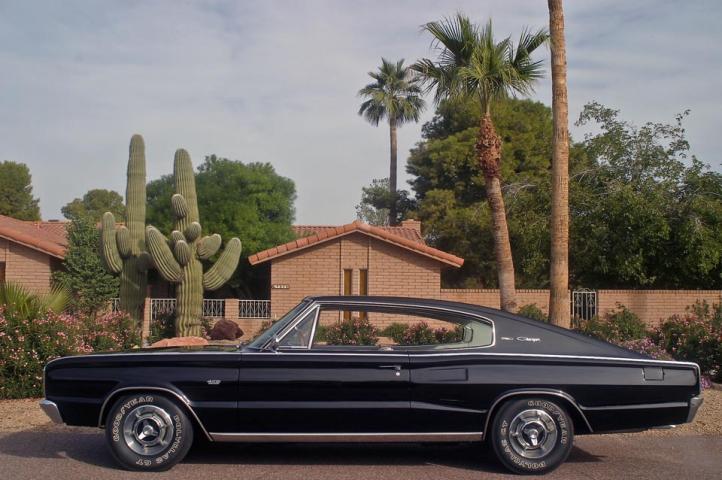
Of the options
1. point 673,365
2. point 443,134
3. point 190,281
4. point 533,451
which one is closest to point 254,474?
point 533,451

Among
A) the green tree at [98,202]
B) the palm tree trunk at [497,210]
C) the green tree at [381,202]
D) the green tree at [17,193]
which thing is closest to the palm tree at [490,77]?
the palm tree trunk at [497,210]

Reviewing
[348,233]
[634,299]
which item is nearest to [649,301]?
[634,299]

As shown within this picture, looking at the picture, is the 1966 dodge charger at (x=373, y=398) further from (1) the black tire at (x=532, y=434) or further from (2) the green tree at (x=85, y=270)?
(2) the green tree at (x=85, y=270)

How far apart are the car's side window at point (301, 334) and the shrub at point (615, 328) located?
8.59m

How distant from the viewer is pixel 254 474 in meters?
6.96

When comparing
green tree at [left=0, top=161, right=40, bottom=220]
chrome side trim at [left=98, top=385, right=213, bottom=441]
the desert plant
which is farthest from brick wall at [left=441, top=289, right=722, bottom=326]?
green tree at [left=0, top=161, right=40, bottom=220]

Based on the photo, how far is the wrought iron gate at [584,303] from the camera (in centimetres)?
2336

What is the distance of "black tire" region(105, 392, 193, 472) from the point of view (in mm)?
6906

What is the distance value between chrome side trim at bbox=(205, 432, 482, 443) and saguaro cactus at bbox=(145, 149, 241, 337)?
45.1 feet

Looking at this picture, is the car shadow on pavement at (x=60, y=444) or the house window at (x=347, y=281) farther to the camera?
the house window at (x=347, y=281)

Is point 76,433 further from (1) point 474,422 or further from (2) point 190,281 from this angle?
(2) point 190,281

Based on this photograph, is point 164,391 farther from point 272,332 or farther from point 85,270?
point 85,270

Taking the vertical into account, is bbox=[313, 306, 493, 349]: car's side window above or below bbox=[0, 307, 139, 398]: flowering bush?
above

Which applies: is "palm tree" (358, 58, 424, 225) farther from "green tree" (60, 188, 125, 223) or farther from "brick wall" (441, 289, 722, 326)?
"green tree" (60, 188, 125, 223)
